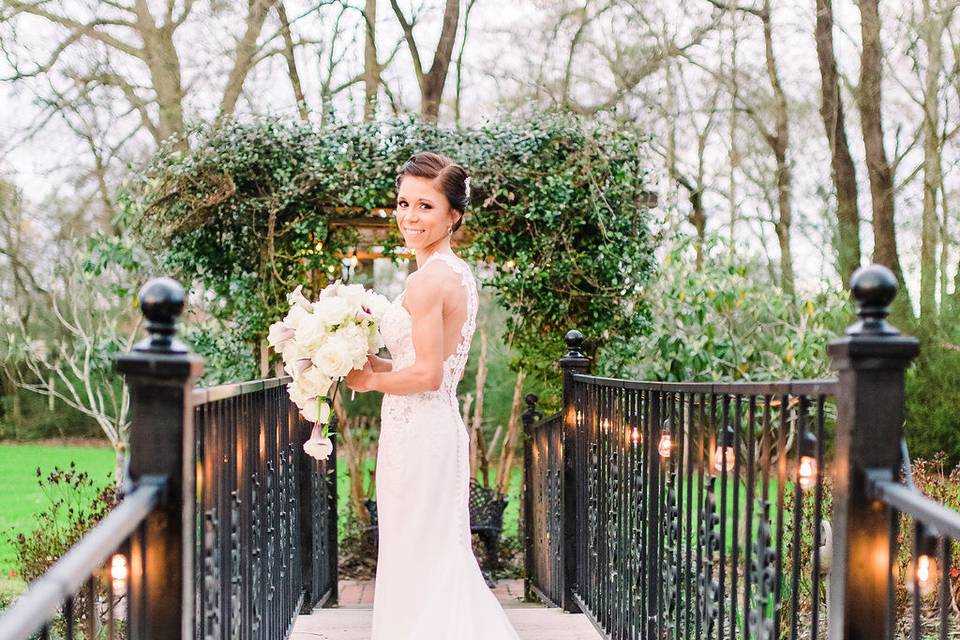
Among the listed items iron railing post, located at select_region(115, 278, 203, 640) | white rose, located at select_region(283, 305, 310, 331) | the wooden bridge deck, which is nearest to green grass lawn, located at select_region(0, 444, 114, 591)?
the wooden bridge deck

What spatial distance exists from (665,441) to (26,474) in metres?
9.29

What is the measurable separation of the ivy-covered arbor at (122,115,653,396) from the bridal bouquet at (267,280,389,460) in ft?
12.0

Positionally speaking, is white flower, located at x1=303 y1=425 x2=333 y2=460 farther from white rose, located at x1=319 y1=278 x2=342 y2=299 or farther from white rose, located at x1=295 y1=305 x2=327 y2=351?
white rose, located at x1=319 y1=278 x2=342 y2=299

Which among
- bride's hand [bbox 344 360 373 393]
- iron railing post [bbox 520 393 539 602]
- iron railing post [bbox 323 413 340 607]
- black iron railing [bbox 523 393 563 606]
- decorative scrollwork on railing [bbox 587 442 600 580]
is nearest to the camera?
bride's hand [bbox 344 360 373 393]

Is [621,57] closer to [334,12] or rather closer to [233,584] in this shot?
[334,12]

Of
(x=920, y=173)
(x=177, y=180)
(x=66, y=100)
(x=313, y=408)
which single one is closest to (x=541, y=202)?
(x=177, y=180)

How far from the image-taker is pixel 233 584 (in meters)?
2.30

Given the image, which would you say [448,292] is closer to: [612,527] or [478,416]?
[612,527]

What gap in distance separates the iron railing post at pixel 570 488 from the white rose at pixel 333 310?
5.31 ft

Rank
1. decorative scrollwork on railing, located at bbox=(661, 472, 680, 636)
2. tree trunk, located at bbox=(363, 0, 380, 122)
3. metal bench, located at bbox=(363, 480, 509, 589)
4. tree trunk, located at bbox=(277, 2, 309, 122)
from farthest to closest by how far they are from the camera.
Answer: tree trunk, located at bbox=(363, 0, 380, 122), tree trunk, located at bbox=(277, 2, 309, 122), metal bench, located at bbox=(363, 480, 509, 589), decorative scrollwork on railing, located at bbox=(661, 472, 680, 636)

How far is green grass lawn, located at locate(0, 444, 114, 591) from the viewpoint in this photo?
7742 mm

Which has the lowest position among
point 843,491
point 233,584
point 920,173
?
point 233,584

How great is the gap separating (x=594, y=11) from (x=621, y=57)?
0.74 m

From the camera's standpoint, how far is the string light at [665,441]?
101 inches
